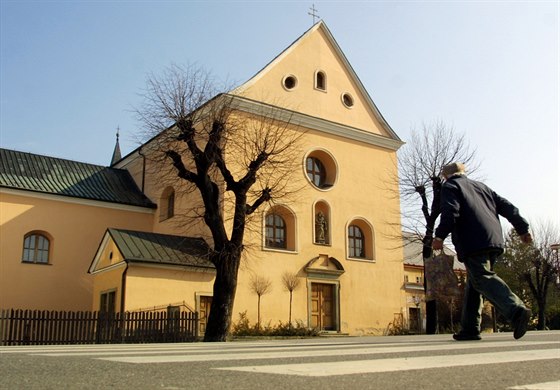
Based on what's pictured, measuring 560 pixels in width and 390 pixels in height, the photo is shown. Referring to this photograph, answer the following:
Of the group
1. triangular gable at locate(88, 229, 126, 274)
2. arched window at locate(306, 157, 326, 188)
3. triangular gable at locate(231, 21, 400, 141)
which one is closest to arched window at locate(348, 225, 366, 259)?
arched window at locate(306, 157, 326, 188)

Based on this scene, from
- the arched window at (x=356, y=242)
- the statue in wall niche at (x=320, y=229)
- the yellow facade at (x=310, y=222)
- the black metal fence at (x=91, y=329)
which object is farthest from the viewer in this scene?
the arched window at (x=356, y=242)

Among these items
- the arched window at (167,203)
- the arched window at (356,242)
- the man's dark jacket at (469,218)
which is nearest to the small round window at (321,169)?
the arched window at (356,242)

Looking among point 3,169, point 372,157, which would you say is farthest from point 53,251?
point 372,157

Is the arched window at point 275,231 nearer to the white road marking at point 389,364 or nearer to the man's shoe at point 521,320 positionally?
the man's shoe at point 521,320

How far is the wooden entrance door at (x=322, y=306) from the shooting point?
26953 millimetres

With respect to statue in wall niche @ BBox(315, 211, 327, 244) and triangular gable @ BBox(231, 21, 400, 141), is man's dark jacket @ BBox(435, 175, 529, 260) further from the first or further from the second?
statue in wall niche @ BBox(315, 211, 327, 244)

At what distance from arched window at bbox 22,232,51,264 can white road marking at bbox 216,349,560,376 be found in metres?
24.9

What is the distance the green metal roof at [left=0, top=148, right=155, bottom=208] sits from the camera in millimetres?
27750

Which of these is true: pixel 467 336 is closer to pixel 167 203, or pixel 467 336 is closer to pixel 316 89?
pixel 316 89

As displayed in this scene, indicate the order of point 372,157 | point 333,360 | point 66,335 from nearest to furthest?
point 333,360, point 66,335, point 372,157

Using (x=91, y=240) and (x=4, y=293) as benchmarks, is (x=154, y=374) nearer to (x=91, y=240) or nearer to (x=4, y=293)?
(x=4, y=293)

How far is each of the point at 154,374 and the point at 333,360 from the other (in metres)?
1.52

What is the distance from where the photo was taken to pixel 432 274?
2500 cm

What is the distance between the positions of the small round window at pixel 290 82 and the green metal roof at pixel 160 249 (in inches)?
350
